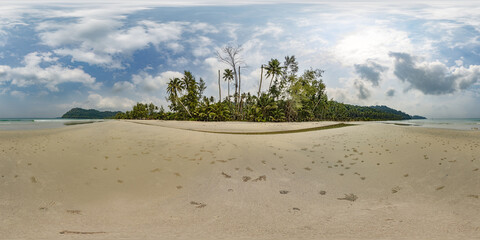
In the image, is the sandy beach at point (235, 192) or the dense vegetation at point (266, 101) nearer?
the sandy beach at point (235, 192)

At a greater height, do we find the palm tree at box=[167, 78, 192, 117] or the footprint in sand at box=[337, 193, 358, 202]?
the palm tree at box=[167, 78, 192, 117]

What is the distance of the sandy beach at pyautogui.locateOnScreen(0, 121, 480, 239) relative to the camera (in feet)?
10.1

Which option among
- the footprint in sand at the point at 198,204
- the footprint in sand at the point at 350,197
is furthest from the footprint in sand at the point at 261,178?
the footprint in sand at the point at 350,197

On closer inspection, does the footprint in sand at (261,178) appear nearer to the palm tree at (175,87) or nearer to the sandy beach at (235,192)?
the sandy beach at (235,192)

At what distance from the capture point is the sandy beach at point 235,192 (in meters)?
3.08

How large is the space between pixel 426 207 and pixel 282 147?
4729 millimetres

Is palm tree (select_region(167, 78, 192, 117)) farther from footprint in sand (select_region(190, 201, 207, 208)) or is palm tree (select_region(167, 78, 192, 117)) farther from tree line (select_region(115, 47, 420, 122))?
footprint in sand (select_region(190, 201, 207, 208))

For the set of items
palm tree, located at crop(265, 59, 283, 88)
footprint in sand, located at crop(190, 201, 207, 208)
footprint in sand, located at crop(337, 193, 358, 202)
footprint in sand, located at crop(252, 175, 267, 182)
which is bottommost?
footprint in sand, located at crop(337, 193, 358, 202)

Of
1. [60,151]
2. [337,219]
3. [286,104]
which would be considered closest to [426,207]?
[337,219]

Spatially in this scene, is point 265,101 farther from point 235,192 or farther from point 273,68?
point 235,192

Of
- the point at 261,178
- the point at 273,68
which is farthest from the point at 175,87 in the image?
the point at 261,178

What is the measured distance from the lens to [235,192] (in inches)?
177

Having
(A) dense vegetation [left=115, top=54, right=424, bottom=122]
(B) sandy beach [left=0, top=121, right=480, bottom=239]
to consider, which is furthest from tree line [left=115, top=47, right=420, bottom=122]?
(B) sandy beach [left=0, top=121, right=480, bottom=239]

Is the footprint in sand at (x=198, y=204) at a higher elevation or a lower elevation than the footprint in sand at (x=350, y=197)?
higher
